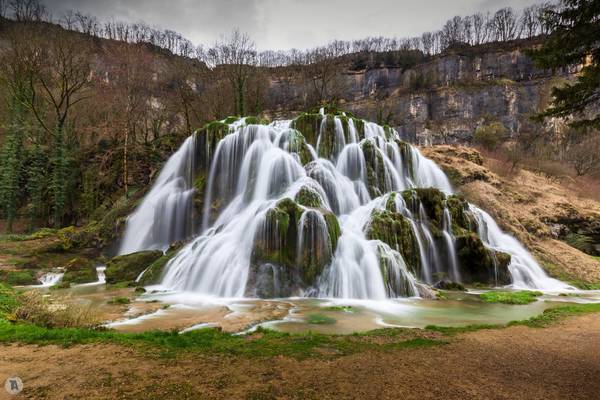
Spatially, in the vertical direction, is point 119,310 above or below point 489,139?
below

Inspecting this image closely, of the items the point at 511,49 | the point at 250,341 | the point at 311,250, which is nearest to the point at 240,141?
the point at 311,250

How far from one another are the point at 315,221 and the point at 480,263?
324 inches

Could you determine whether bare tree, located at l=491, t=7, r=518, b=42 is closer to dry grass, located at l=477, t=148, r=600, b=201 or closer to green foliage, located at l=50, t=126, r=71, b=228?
dry grass, located at l=477, t=148, r=600, b=201

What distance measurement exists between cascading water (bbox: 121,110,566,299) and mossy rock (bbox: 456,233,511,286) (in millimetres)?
95

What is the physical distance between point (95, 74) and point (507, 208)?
40750mm

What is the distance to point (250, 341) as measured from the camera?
5727 millimetres

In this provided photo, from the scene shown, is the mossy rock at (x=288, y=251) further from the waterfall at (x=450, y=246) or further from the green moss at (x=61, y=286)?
the green moss at (x=61, y=286)

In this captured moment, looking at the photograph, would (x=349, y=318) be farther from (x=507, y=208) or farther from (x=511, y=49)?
(x=511, y=49)

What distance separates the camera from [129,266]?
14680mm

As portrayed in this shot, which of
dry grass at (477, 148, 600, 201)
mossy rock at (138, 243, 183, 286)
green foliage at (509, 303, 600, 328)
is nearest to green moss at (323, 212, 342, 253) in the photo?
green foliage at (509, 303, 600, 328)

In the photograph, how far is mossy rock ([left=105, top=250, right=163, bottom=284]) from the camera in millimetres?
14125

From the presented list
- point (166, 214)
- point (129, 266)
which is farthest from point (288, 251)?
point (166, 214)

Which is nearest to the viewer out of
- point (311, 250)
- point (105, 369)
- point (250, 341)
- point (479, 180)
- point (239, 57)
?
point (105, 369)

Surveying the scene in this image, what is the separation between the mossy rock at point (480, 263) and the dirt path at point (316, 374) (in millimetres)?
10010
